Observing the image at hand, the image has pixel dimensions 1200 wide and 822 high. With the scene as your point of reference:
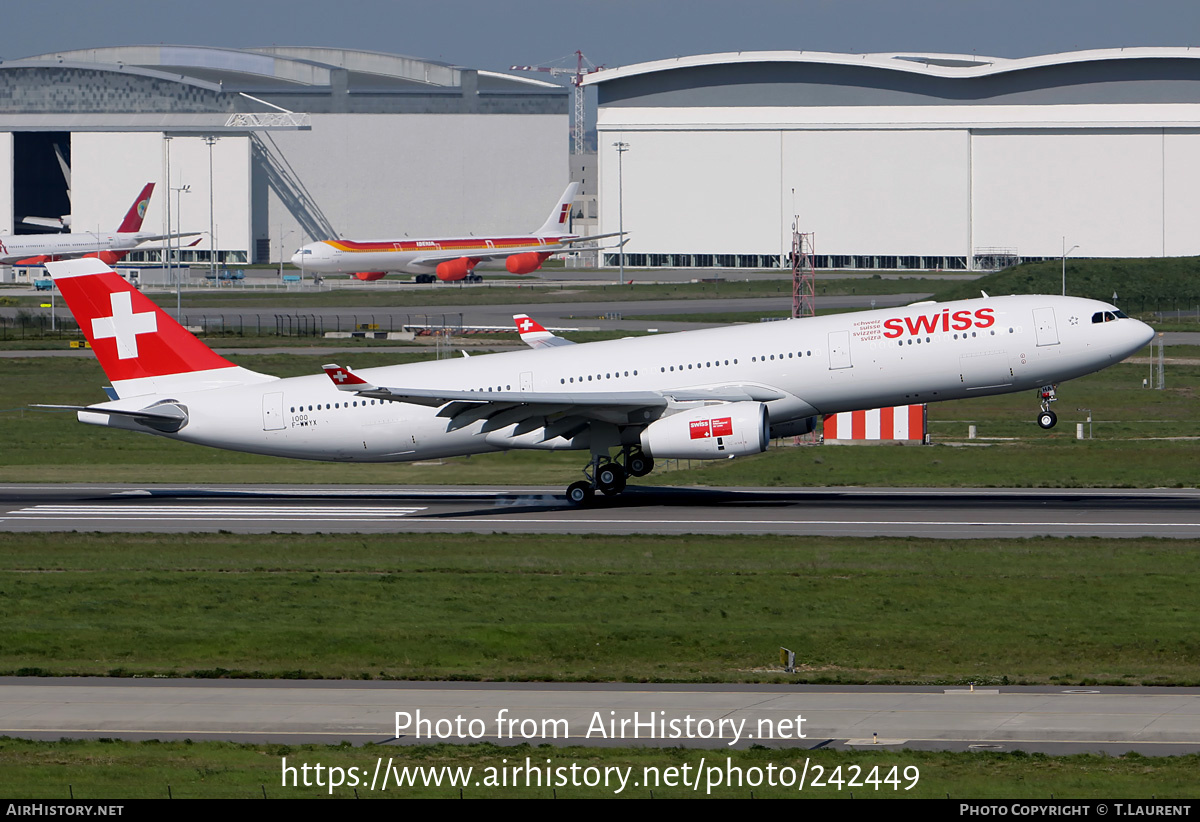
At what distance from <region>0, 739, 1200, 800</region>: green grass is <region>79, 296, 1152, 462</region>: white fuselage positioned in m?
24.6

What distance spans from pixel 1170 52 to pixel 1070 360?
125 metres

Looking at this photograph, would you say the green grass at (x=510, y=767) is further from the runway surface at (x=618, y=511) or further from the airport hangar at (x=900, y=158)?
the airport hangar at (x=900, y=158)

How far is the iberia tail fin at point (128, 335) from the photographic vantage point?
148 ft

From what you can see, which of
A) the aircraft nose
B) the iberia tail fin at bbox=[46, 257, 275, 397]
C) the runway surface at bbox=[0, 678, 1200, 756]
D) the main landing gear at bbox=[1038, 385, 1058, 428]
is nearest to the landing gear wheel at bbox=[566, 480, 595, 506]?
the iberia tail fin at bbox=[46, 257, 275, 397]

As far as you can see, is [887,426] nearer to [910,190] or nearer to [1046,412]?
[1046,412]

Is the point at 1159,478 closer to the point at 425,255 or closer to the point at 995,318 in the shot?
the point at 995,318

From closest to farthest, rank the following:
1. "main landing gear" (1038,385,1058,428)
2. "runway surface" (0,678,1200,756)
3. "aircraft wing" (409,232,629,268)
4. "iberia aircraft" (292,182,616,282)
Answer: "runway surface" (0,678,1200,756), "main landing gear" (1038,385,1058,428), "iberia aircraft" (292,182,616,282), "aircraft wing" (409,232,629,268)

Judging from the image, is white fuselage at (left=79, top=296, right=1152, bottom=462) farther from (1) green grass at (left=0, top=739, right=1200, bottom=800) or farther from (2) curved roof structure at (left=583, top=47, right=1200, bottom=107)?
(2) curved roof structure at (left=583, top=47, right=1200, bottom=107)

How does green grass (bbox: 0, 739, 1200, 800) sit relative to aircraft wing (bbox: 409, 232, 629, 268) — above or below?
below

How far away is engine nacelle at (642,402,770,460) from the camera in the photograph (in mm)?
41188

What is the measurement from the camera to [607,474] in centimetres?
4466

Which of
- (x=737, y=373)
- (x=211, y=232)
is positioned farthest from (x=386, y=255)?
(x=737, y=373)

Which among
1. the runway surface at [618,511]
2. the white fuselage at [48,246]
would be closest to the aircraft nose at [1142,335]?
the runway surface at [618,511]

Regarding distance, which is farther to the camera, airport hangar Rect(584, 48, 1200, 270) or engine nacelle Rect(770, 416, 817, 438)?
airport hangar Rect(584, 48, 1200, 270)
